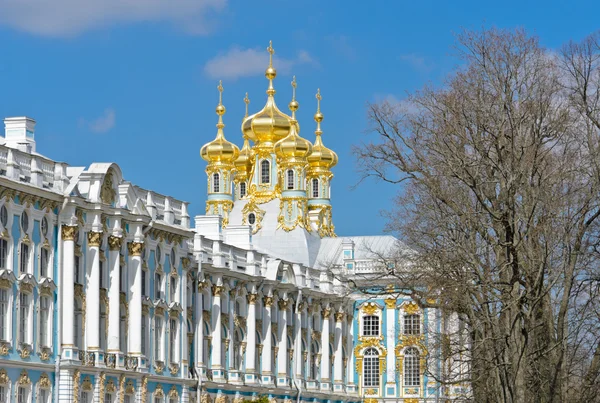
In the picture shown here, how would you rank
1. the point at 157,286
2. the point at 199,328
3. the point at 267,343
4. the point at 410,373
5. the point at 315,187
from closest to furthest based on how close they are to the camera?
1. the point at 157,286
2. the point at 199,328
3. the point at 267,343
4. the point at 410,373
5. the point at 315,187

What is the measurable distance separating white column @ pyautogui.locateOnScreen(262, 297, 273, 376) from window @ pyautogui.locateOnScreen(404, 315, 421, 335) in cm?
1461

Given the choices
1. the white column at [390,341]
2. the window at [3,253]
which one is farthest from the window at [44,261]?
the white column at [390,341]

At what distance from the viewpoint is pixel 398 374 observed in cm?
8469

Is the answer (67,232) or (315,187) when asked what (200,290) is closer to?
(67,232)

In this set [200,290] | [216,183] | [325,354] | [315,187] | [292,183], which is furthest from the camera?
[315,187]

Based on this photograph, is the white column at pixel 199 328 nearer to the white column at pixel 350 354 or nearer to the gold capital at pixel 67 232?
the gold capital at pixel 67 232

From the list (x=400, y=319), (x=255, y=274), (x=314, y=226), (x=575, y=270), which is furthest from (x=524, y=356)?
(x=314, y=226)

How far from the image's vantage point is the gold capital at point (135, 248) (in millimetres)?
52188

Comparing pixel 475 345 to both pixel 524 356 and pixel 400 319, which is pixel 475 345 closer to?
pixel 524 356

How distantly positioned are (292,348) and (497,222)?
38826mm

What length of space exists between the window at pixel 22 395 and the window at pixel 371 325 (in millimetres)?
42310

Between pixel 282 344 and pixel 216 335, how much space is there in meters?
8.77

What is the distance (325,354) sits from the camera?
79.6 meters

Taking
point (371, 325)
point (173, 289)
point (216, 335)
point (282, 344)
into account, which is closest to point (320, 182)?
point (371, 325)
